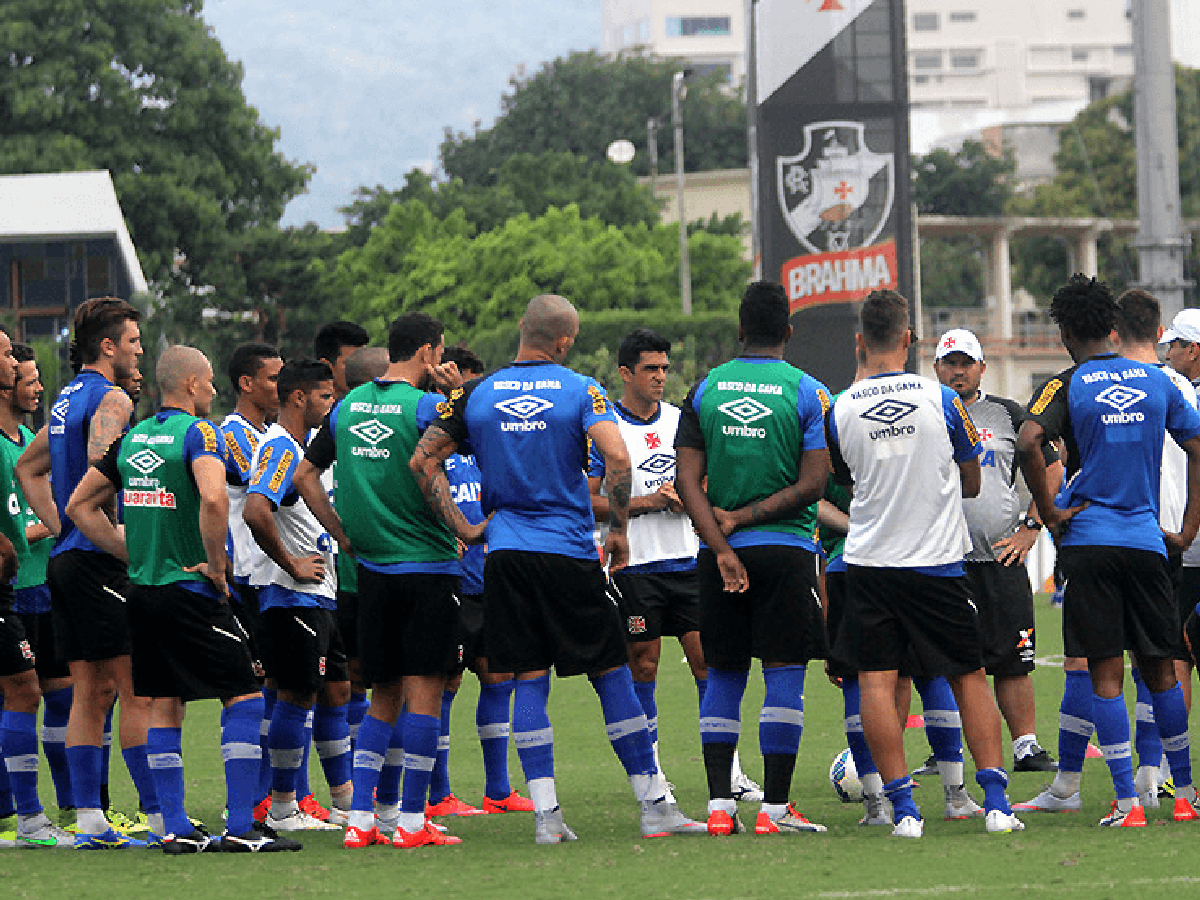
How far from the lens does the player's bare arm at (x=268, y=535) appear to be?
26.7 feet

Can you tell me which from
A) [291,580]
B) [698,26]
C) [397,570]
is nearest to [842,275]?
[291,580]

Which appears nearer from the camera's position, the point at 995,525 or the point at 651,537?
the point at 995,525

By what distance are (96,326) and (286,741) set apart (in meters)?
2.08

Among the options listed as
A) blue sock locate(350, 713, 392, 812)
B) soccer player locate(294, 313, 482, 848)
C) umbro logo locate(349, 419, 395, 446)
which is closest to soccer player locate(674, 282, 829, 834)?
soccer player locate(294, 313, 482, 848)

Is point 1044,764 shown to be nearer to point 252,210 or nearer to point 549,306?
point 549,306

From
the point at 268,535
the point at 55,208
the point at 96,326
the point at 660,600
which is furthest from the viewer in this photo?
the point at 55,208

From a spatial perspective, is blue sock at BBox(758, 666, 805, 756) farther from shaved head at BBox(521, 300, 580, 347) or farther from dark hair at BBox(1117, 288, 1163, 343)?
dark hair at BBox(1117, 288, 1163, 343)

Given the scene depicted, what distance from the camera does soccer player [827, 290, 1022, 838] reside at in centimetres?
760

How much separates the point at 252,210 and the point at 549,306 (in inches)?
2184

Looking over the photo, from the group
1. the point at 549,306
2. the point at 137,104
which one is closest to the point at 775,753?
the point at 549,306

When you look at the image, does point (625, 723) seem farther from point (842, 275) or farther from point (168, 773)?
point (842, 275)

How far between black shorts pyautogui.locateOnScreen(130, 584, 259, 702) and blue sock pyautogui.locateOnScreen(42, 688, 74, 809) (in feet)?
4.17

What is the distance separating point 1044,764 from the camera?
998cm

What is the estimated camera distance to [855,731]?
8.86 metres
